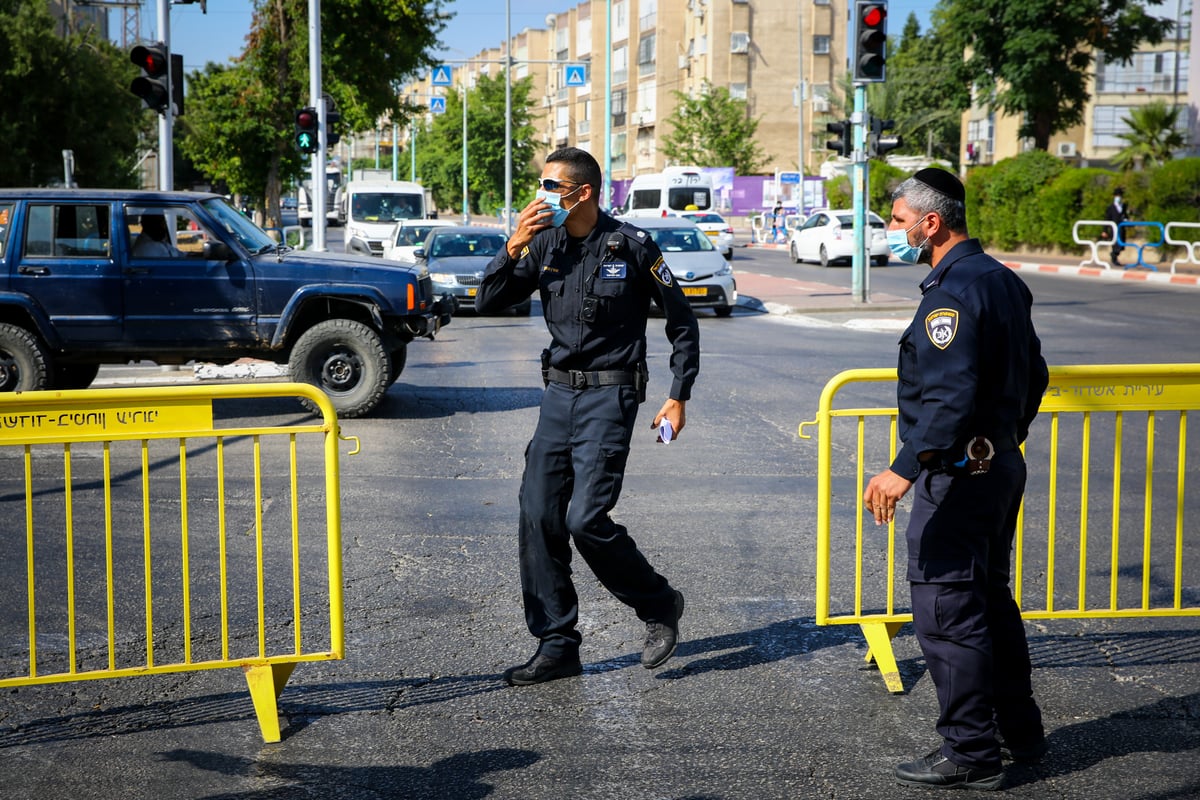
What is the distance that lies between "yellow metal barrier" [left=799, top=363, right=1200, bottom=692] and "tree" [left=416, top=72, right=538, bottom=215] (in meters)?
55.5

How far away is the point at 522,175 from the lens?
67.9 meters

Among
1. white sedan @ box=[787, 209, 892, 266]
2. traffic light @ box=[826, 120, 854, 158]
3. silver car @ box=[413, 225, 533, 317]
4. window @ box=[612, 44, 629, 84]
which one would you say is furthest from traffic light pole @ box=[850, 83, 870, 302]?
window @ box=[612, 44, 629, 84]

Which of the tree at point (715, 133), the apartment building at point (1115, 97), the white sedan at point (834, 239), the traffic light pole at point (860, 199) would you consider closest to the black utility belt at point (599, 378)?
the traffic light pole at point (860, 199)

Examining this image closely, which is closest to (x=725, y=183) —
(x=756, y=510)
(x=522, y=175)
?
(x=522, y=175)

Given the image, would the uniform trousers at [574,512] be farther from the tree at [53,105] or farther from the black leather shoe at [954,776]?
the tree at [53,105]

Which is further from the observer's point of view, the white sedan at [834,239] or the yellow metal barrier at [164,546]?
the white sedan at [834,239]

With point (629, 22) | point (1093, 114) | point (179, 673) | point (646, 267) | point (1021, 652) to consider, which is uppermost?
point (629, 22)

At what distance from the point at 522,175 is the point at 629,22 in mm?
25619

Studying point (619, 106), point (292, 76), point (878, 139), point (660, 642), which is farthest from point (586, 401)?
point (619, 106)

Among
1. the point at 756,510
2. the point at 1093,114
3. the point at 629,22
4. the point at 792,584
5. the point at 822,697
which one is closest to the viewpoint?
the point at 822,697

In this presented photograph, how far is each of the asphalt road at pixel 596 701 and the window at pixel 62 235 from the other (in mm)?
3598

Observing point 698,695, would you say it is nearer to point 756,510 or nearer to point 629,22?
point 756,510

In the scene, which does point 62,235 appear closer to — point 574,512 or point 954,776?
point 574,512

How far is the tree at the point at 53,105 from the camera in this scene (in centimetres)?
3462
